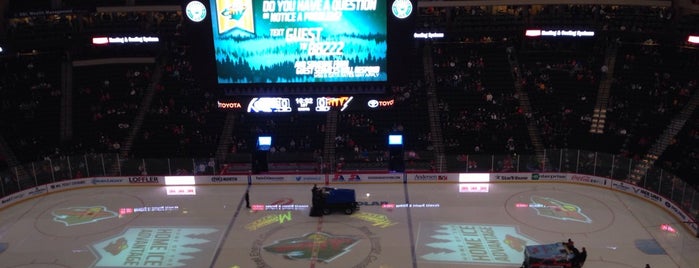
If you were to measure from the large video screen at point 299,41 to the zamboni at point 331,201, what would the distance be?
6.22 metres

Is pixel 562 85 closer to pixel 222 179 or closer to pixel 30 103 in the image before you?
pixel 222 179

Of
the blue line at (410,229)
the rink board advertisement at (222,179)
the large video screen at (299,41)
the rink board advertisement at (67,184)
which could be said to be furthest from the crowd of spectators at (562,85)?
the rink board advertisement at (67,184)

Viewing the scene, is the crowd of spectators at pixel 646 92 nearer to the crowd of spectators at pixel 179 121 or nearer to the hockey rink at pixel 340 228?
the hockey rink at pixel 340 228

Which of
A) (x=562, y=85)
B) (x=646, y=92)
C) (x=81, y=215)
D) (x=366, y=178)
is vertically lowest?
(x=81, y=215)

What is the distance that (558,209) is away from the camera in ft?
88.2

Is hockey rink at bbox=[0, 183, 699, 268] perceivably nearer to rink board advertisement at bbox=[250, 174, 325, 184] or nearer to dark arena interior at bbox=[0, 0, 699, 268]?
dark arena interior at bbox=[0, 0, 699, 268]

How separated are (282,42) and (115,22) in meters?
19.5

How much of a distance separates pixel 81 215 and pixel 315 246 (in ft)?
34.4

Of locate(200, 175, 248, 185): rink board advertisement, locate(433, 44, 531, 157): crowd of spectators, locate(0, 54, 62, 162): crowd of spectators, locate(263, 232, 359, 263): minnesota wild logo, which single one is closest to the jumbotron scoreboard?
locate(263, 232, 359, 263): minnesota wild logo

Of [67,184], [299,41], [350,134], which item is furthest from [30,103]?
[299,41]

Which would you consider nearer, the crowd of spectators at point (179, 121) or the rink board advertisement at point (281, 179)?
the rink board advertisement at point (281, 179)

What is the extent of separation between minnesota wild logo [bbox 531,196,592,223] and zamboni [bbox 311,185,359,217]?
7612mm

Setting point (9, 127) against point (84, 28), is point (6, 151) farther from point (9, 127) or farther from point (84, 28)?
point (84, 28)

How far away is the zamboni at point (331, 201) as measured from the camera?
26156 mm
